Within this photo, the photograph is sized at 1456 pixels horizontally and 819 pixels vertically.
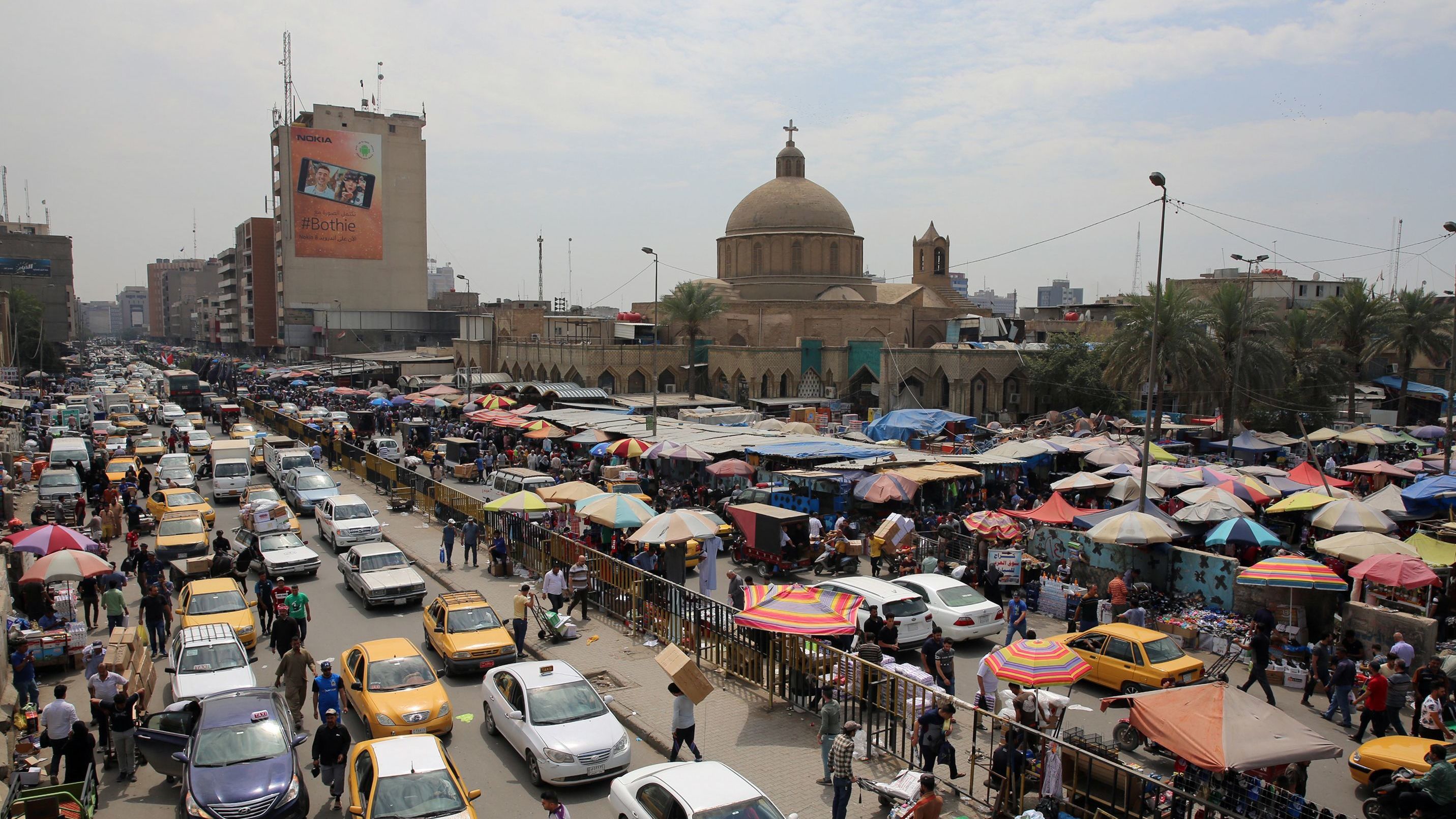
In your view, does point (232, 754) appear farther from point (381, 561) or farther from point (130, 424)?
point (130, 424)

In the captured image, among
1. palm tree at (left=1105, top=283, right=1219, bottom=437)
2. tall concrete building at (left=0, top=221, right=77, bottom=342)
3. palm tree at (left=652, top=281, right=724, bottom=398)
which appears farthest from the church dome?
tall concrete building at (left=0, top=221, right=77, bottom=342)

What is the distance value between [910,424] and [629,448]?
10.2 m

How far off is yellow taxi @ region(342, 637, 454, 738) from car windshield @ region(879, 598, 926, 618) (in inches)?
249

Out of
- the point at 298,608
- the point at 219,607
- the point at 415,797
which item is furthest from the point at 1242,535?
the point at 219,607

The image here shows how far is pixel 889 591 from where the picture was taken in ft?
47.6

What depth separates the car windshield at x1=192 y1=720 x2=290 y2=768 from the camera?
30.5ft

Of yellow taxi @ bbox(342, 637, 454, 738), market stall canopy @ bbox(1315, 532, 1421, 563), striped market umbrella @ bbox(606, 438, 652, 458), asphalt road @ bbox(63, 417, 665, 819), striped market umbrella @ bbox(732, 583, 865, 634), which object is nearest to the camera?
asphalt road @ bbox(63, 417, 665, 819)

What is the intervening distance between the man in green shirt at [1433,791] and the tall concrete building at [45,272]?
108m

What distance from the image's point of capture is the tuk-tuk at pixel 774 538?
61.8 feet

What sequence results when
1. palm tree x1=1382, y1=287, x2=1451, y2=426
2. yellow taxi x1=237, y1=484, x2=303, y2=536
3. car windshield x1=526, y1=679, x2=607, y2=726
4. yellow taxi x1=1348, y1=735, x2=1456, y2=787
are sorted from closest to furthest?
yellow taxi x1=1348, y1=735, x2=1456, y2=787
car windshield x1=526, y1=679, x2=607, y2=726
yellow taxi x1=237, y1=484, x2=303, y2=536
palm tree x1=1382, y1=287, x2=1451, y2=426

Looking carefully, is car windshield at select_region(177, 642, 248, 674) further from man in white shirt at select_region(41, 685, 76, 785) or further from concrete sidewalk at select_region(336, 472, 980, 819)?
concrete sidewalk at select_region(336, 472, 980, 819)

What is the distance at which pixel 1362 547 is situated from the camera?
49.9 feet

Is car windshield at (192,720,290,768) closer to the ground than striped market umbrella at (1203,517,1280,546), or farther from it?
closer to the ground

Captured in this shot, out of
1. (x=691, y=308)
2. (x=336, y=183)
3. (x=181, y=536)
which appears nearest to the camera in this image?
(x=181, y=536)
